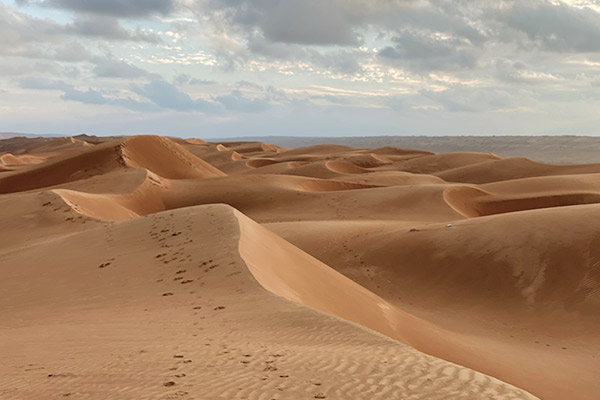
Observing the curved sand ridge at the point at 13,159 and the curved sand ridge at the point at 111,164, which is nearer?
the curved sand ridge at the point at 111,164

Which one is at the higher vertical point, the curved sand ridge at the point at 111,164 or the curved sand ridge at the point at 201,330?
the curved sand ridge at the point at 111,164

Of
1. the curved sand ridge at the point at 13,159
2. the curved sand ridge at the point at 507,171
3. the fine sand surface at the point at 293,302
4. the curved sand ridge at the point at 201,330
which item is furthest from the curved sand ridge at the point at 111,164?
the curved sand ridge at the point at 13,159

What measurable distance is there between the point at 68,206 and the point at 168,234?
9191 millimetres

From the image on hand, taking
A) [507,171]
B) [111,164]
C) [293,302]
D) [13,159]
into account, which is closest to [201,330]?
[293,302]

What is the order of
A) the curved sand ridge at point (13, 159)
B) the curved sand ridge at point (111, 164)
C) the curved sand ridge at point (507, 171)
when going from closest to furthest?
the curved sand ridge at point (111, 164) → the curved sand ridge at point (507, 171) → the curved sand ridge at point (13, 159)

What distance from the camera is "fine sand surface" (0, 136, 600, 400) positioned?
538 cm

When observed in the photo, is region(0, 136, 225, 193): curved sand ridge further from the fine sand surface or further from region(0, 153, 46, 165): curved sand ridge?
region(0, 153, 46, 165): curved sand ridge

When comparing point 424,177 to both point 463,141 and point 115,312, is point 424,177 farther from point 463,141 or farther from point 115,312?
point 463,141

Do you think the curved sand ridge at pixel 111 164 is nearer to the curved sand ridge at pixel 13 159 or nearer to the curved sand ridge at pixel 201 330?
the curved sand ridge at pixel 201 330

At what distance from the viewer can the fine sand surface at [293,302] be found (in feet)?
17.7

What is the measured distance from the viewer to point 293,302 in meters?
8.38

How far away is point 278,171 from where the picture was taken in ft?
160

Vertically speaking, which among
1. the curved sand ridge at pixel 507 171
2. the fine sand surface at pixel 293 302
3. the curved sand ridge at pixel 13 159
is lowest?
the fine sand surface at pixel 293 302

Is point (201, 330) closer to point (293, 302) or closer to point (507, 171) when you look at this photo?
point (293, 302)
